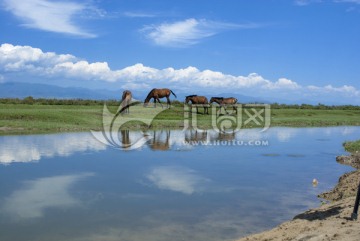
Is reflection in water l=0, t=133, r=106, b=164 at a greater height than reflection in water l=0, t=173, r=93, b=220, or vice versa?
reflection in water l=0, t=133, r=106, b=164

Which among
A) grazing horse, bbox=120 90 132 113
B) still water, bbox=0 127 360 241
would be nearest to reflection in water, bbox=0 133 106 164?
still water, bbox=0 127 360 241

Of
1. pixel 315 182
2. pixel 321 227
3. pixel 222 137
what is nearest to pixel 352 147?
pixel 222 137

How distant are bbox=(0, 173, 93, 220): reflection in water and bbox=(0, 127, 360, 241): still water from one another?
2 centimetres

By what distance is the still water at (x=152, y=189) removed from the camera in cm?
923

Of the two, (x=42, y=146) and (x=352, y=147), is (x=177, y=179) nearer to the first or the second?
(x=42, y=146)

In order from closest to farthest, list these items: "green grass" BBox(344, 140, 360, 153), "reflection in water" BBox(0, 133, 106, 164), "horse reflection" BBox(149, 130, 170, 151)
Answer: "reflection in water" BBox(0, 133, 106, 164), "horse reflection" BBox(149, 130, 170, 151), "green grass" BBox(344, 140, 360, 153)

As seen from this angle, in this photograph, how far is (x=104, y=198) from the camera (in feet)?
38.1

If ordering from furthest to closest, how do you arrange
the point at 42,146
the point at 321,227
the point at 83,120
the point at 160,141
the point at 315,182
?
the point at 83,120 → the point at 160,141 → the point at 42,146 → the point at 315,182 → the point at 321,227

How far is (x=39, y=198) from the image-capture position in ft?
37.5

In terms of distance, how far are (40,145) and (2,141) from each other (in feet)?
8.89

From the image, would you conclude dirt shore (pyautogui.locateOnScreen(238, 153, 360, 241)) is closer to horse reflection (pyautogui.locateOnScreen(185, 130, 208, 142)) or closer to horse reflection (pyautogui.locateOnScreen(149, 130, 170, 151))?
horse reflection (pyautogui.locateOnScreen(149, 130, 170, 151))

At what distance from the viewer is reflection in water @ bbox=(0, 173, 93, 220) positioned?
10.2 metres

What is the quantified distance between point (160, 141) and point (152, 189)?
12.4 metres

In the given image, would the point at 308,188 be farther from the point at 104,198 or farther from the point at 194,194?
the point at 104,198
